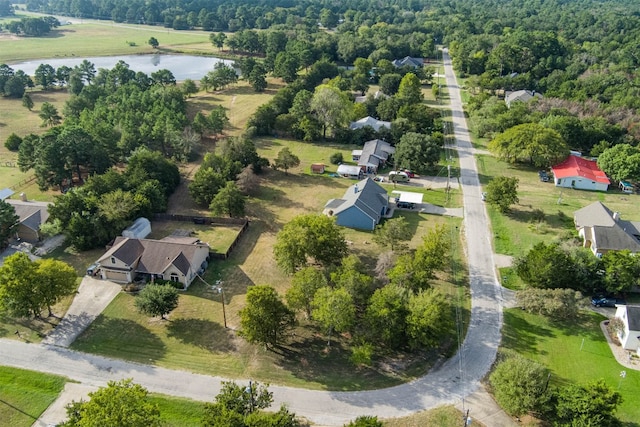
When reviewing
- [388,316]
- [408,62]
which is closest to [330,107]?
[388,316]

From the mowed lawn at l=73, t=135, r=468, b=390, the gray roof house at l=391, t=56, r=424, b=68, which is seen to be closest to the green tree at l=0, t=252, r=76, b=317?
the mowed lawn at l=73, t=135, r=468, b=390

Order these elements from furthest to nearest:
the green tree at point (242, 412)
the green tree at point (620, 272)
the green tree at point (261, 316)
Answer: the green tree at point (620, 272), the green tree at point (261, 316), the green tree at point (242, 412)

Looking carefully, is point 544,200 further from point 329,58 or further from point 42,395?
point 329,58

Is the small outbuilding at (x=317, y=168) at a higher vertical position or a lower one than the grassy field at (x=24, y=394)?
higher

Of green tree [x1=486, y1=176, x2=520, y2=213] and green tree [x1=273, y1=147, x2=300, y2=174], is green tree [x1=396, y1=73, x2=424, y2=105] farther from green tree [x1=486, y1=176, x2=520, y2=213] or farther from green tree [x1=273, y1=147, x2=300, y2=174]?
green tree [x1=486, y1=176, x2=520, y2=213]

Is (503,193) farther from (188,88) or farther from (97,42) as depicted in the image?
(97,42)

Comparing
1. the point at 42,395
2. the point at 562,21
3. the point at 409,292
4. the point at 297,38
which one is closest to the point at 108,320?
the point at 42,395

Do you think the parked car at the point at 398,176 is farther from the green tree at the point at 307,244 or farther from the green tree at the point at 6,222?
the green tree at the point at 6,222

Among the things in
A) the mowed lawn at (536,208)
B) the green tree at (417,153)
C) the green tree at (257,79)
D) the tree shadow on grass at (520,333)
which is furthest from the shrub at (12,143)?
the tree shadow on grass at (520,333)
